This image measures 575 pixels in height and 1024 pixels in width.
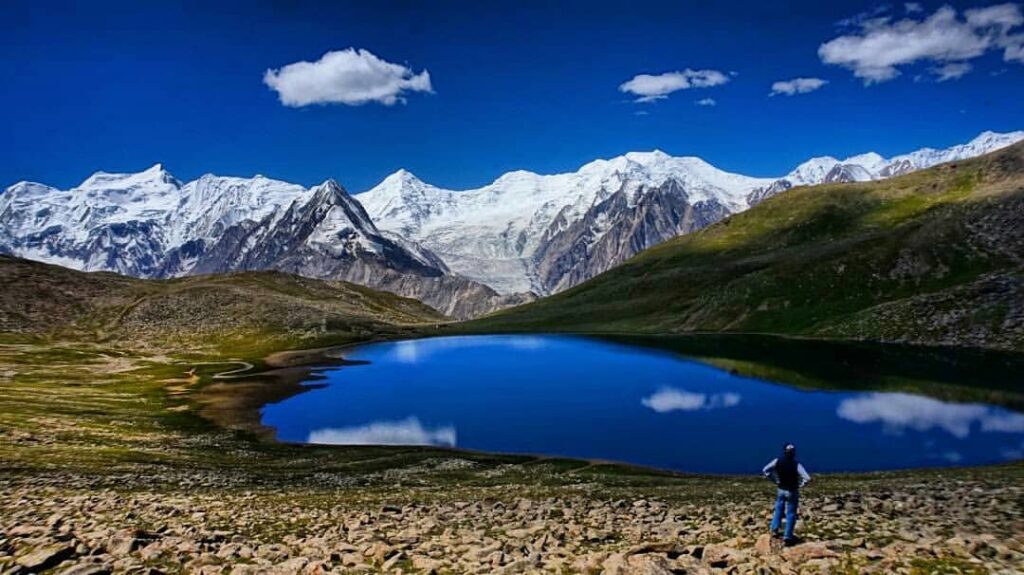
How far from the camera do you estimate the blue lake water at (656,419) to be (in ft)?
198

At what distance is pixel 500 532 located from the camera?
27859mm

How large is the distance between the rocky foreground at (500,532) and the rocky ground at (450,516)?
90 millimetres

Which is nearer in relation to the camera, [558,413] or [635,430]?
[635,430]

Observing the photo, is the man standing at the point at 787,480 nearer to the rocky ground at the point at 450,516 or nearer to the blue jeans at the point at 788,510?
the blue jeans at the point at 788,510

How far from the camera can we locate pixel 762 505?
33750 mm

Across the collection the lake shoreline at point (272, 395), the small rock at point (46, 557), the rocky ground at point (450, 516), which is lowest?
the lake shoreline at point (272, 395)

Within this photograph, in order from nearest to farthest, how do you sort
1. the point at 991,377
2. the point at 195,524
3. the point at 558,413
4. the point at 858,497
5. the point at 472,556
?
the point at 472,556 → the point at 195,524 → the point at 858,497 → the point at 558,413 → the point at 991,377

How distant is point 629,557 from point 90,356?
595ft

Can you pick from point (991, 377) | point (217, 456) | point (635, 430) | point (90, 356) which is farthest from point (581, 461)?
point (90, 356)

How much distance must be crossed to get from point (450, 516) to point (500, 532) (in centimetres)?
521

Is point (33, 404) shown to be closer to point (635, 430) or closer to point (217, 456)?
point (217, 456)

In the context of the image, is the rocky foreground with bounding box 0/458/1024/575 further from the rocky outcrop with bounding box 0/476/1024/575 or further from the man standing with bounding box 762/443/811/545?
the man standing with bounding box 762/443/811/545

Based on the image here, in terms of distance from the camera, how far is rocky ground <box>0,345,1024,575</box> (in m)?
21.3

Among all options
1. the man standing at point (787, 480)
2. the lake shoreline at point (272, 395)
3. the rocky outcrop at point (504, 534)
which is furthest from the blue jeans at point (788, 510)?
the lake shoreline at point (272, 395)
